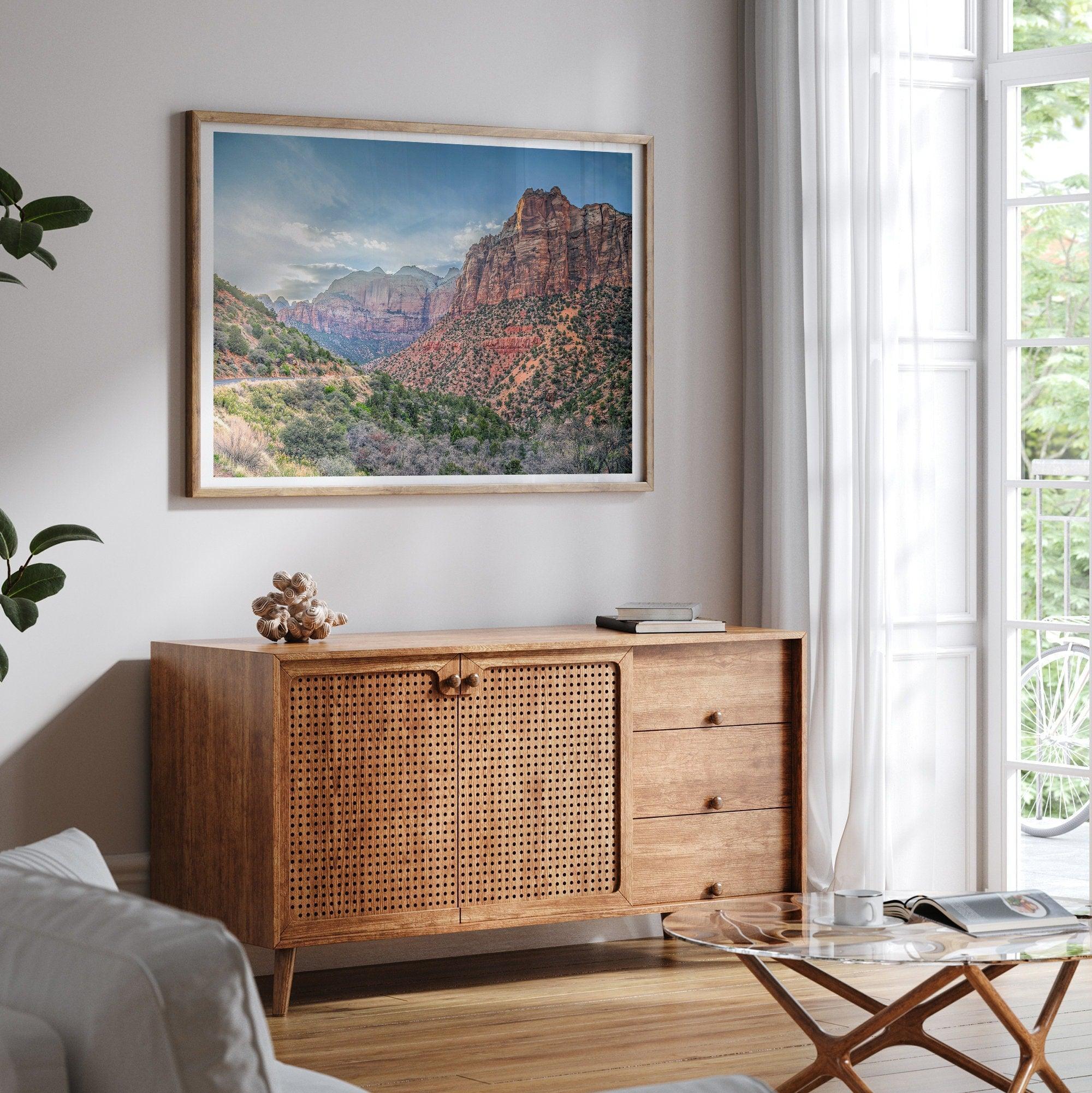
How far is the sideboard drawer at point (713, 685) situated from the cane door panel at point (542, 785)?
8cm

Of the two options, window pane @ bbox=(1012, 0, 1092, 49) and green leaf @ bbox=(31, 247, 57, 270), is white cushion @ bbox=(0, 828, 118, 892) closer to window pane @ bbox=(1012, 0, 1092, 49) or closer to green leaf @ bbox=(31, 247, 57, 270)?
green leaf @ bbox=(31, 247, 57, 270)

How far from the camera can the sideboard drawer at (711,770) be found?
3.82 metres

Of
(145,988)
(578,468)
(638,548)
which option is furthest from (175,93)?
(145,988)

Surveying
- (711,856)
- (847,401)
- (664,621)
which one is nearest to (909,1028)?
(711,856)

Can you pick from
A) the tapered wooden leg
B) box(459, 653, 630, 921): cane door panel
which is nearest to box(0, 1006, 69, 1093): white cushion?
the tapered wooden leg

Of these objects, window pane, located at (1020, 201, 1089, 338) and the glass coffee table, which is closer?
the glass coffee table

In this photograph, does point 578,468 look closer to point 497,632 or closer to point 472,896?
point 497,632

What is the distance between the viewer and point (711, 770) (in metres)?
3.88

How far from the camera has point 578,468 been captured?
4246 millimetres

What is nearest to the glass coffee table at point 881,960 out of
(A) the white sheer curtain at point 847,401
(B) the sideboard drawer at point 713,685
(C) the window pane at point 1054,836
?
(B) the sideboard drawer at point 713,685

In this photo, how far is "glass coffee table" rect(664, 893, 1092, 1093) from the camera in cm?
249

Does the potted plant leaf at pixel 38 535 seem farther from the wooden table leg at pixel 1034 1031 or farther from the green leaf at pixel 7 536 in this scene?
the wooden table leg at pixel 1034 1031

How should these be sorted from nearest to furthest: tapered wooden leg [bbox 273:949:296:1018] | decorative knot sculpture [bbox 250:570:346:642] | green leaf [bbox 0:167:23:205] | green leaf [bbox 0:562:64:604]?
1. green leaf [bbox 0:167:23:205]
2. green leaf [bbox 0:562:64:604]
3. tapered wooden leg [bbox 273:949:296:1018]
4. decorative knot sculpture [bbox 250:570:346:642]

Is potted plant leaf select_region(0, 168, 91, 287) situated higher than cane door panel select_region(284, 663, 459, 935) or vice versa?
potted plant leaf select_region(0, 168, 91, 287)
